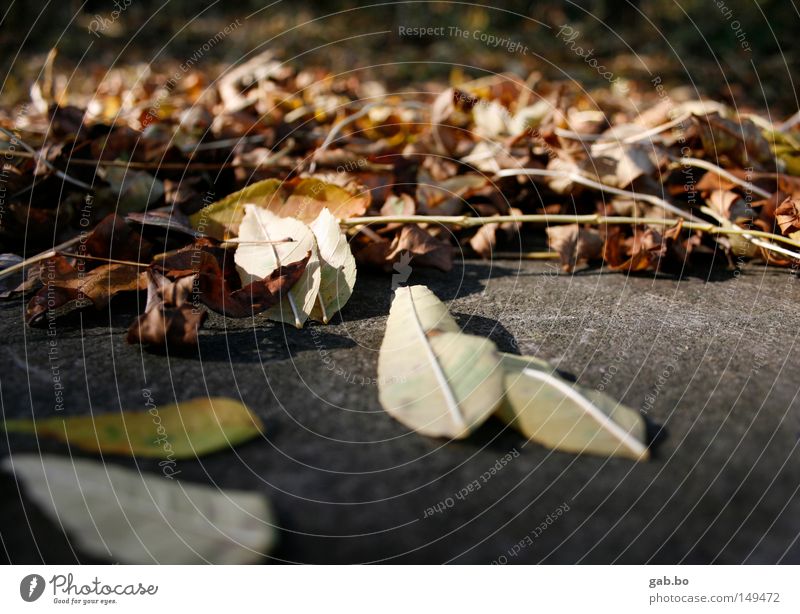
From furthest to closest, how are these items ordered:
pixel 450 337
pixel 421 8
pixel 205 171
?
1. pixel 421 8
2. pixel 205 171
3. pixel 450 337

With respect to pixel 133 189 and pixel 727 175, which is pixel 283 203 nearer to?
pixel 133 189

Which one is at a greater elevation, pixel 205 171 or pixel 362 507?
pixel 205 171

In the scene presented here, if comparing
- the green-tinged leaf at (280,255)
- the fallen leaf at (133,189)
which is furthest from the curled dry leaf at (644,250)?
the fallen leaf at (133,189)

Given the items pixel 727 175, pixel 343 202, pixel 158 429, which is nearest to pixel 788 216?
pixel 727 175

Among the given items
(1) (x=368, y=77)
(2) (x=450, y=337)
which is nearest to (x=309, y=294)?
(2) (x=450, y=337)

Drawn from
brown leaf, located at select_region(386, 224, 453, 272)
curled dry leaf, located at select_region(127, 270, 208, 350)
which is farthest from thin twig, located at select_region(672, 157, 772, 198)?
curled dry leaf, located at select_region(127, 270, 208, 350)

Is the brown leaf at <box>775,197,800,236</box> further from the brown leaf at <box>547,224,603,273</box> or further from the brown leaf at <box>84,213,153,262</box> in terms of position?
the brown leaf at <box>84,213,153,262</box>

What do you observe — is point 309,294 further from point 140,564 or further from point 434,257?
point 140,564
